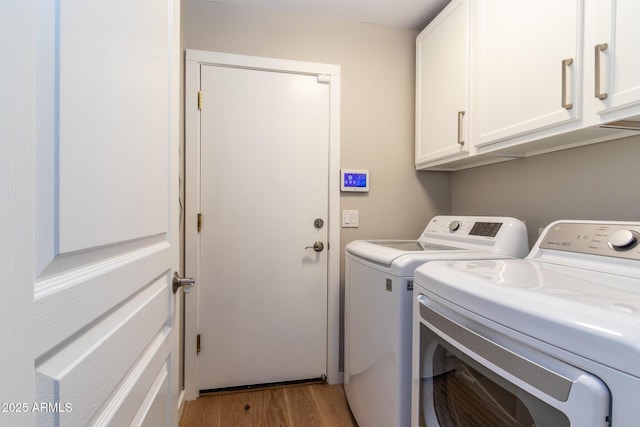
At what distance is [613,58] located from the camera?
34.4 inches

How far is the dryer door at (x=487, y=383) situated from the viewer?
1.50ft

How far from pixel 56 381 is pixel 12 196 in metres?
0.24

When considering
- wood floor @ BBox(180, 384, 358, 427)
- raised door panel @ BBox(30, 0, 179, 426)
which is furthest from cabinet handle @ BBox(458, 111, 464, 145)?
wood floor @ BBox(180, 384, 358, 427)

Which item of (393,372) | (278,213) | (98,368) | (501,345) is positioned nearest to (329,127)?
(278,213)

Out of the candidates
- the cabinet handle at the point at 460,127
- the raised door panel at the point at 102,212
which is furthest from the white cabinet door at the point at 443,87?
the raised door panel at the point at 102,212

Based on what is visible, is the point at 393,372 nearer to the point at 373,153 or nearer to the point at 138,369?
the point at 138,369

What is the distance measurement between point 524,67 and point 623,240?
0.75m

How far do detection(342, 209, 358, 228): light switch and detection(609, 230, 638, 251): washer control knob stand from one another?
4.16ft

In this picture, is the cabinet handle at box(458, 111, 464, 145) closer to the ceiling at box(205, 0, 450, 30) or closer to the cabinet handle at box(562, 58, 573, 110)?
the cabinet handle at box(562, 58, 573, 110)

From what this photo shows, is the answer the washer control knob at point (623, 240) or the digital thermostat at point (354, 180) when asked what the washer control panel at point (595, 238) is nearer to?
the washer control knob at point (623, 240)

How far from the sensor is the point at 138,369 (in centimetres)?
65

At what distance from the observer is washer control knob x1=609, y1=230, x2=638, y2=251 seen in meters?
0.81

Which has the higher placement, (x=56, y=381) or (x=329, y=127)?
(x=329, y=127)

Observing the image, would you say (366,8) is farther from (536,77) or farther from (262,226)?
(262,226)
